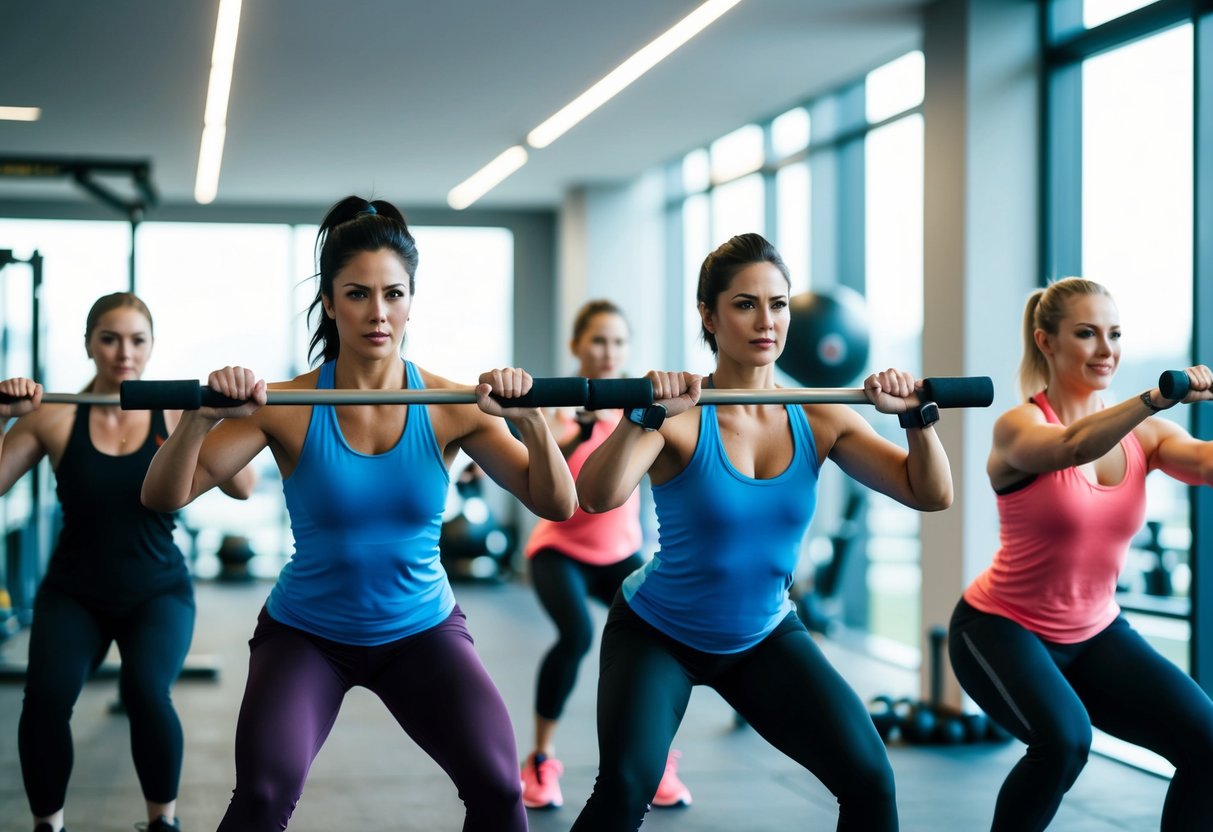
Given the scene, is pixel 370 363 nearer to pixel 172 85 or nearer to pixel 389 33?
pixel 389 33

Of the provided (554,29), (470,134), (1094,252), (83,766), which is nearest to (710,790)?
(83,766)

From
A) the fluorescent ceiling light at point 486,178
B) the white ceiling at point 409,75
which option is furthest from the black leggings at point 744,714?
the fluorescent ceiling light at point 486,178

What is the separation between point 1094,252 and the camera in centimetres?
491

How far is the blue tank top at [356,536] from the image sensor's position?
A: 2.28 meters

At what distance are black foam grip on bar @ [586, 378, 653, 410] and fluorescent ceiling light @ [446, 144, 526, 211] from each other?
18.6ft

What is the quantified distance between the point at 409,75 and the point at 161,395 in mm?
4118

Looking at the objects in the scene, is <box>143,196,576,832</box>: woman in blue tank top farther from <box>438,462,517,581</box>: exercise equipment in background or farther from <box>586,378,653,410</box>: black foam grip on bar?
<box>438,462,517,581</box>: exercise equipment in background

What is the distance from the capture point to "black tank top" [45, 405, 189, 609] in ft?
10.1

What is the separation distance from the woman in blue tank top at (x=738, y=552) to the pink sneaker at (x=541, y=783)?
59.3 inches

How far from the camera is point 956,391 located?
2500mm

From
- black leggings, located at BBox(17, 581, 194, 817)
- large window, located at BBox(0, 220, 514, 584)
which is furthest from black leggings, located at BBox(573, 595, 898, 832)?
large window, located at BBox(0, 220, 514, 584)

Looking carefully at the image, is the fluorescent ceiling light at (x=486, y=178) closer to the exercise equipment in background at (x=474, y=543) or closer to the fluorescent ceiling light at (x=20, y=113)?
the exercise equipment in background at (x=474, y=543)

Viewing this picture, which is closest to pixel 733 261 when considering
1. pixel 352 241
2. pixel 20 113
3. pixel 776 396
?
pixel 776 396

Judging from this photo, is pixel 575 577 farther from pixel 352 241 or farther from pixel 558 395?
pixel 352 241
